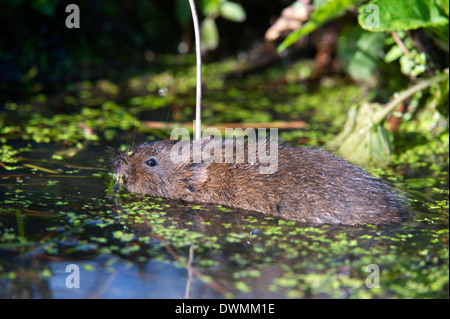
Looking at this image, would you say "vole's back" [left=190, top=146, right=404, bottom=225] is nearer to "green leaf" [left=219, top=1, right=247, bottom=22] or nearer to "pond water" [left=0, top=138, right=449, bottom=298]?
"pond water" [left=0, top=138, right=449, bottom=298]

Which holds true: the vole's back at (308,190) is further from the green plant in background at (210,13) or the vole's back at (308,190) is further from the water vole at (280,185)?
the green plant in background at (210,13)

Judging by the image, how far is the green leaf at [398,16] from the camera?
4922mm

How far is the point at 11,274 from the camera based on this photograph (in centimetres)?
315

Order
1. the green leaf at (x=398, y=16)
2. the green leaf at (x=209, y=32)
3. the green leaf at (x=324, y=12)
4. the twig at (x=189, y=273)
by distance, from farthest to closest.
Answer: the green leaf at (x=209, y=32) < the green leaf at (x=324, y=12) < the green leaf at (x=398, y=16) < the twig at (x=189, y=273)

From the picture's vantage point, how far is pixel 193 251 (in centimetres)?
355

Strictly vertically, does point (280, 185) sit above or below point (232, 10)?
below

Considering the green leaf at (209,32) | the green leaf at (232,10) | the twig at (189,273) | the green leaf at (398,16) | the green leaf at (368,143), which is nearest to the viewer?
the twig at (189,273)

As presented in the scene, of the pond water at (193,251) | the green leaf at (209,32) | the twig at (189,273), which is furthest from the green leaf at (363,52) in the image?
the twig at (189,273)

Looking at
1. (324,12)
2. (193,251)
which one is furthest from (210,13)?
(193,251)

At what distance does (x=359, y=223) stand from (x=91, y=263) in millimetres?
1897

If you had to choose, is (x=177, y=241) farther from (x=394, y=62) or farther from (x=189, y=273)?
(x=394, y=62)

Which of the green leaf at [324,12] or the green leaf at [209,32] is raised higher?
the green leaf at [209,32]

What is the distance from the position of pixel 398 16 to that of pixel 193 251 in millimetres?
2952
